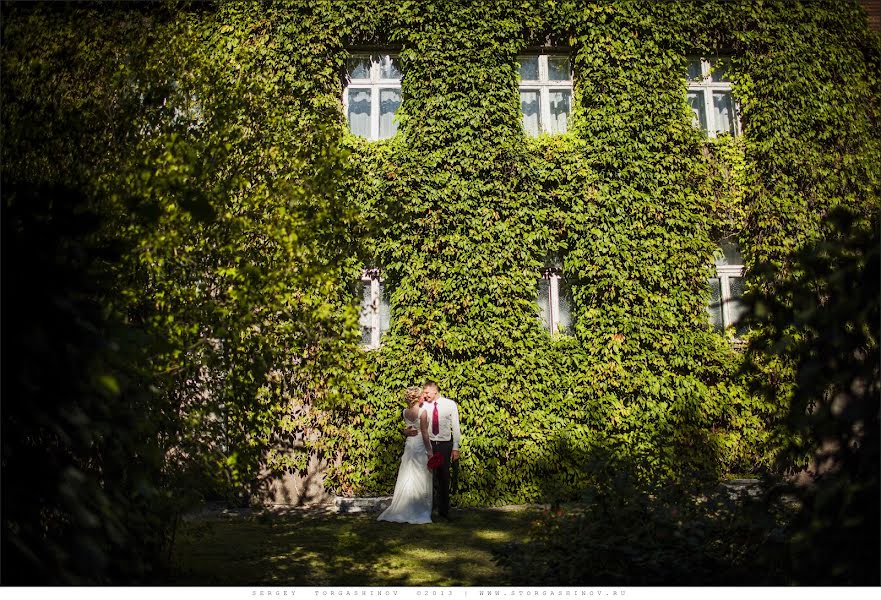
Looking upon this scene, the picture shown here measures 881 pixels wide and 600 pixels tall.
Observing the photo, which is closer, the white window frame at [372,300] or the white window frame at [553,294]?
the white window frame at [372,300]

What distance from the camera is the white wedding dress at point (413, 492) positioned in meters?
8.18

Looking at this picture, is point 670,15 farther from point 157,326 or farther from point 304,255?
point 157,326

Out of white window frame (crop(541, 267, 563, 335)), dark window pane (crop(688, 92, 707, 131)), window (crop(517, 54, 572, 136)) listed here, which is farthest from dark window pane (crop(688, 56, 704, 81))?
white window frame (crop(541, 267, 563, 335))

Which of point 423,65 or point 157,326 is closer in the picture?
point 157,326

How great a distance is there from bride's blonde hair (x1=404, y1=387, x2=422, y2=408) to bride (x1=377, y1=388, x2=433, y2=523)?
1.13ft

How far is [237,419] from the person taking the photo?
16.3ft

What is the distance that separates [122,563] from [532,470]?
6.99 metres

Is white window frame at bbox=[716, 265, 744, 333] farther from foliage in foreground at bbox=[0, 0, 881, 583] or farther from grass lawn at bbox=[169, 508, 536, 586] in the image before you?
grass lawn at bbox=[169, 508, 536, 586]

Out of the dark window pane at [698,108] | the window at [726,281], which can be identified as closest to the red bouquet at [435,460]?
the window at [726,281]

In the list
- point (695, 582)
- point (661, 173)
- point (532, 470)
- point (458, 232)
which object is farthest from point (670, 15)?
point (695, 582)

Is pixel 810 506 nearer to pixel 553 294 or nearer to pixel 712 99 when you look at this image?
pixel 553 294

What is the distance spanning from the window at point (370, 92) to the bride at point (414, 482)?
531 centimetres

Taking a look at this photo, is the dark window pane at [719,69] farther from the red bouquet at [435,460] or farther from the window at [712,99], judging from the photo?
the red bouquet at [435,460]

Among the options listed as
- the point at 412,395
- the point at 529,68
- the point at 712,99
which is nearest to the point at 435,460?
the point at 412,395
